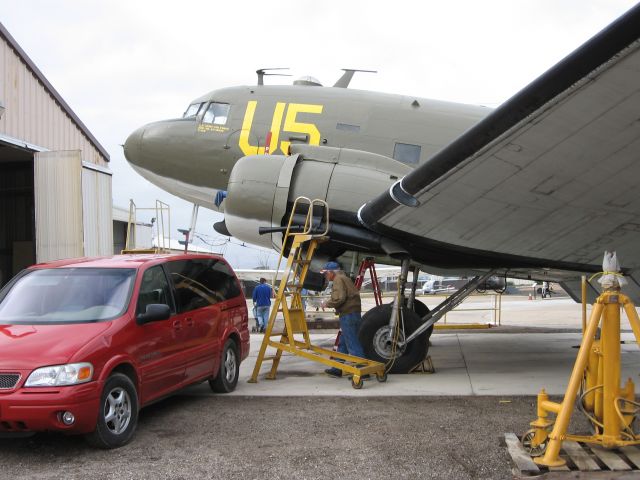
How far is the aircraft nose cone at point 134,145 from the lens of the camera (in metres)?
10.7

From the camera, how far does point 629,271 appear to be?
8.23 metres

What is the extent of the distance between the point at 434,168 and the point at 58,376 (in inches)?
147

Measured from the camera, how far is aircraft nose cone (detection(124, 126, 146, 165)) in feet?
35.0

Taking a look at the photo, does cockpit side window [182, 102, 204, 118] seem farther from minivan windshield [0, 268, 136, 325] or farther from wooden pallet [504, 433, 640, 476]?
wooden pallet [504, 433, 640, 476]

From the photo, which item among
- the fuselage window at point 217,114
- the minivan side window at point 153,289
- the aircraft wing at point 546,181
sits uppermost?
the fuselage window at point 217,114

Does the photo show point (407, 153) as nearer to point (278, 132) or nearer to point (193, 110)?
point (278, 132)

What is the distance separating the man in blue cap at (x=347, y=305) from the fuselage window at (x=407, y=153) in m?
2.28

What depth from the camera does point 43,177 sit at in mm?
13266

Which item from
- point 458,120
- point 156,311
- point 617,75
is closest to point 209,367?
point 156,311

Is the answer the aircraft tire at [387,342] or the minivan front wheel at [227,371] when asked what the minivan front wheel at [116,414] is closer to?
the minivan front wheel at [227,371]

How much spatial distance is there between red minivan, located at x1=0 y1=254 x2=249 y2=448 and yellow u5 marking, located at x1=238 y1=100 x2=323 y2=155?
117 inches

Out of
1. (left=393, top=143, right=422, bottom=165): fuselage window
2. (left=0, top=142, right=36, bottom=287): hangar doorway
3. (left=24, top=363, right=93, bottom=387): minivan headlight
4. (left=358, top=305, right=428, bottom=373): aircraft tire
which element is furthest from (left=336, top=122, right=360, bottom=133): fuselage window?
(left=0, top=142, right=36, bottom=287): hangar doorway

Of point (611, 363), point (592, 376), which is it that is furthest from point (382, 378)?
point (611, 363)

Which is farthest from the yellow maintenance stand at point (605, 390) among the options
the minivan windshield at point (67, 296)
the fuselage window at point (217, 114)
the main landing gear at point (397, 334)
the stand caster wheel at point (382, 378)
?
the fuselage window at point (217, 114)
